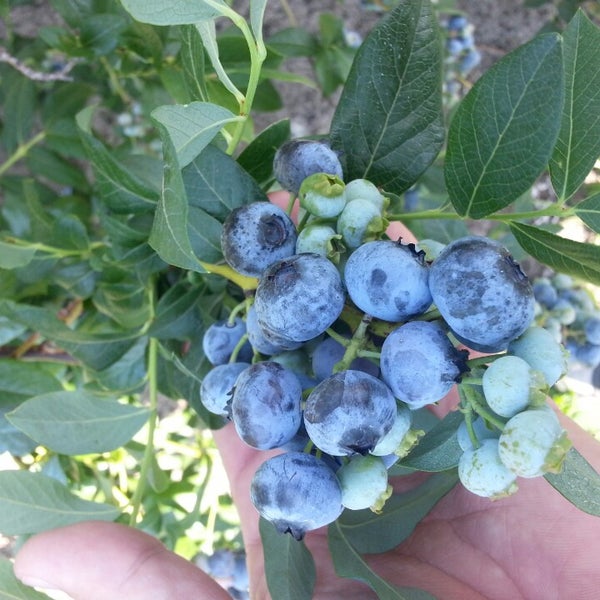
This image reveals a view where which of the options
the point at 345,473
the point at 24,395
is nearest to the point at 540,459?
the point at 345,473

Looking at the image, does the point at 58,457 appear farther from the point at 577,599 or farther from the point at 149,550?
the point at 577,599

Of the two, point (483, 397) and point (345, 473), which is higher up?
point (483, 397)

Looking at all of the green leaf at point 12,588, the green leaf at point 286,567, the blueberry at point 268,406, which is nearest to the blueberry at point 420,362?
the blueberry at point 268,406

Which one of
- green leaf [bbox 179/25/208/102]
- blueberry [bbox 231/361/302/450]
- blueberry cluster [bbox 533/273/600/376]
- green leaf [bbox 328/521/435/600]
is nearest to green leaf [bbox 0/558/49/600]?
green leaf [bbox 328/521/435/600]

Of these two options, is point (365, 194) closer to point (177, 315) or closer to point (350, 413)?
point (350, 413)

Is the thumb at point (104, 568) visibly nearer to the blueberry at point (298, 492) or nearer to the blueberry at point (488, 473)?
the blueberry at point (298, 492)

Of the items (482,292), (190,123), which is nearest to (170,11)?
(190,123)

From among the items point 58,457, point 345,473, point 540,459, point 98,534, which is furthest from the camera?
point 58,457

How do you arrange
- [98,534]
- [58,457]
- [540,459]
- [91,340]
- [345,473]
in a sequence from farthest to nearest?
[58,457] < [91,340] < [98,534] < [345,473] < [540,459]
